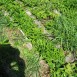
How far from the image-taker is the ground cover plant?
277 inches

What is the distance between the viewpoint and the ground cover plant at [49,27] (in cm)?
704

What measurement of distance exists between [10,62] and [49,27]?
6.59 feet

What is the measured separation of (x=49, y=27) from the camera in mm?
8305

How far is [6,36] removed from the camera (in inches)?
305

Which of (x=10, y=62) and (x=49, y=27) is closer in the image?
(x=10, y=62)

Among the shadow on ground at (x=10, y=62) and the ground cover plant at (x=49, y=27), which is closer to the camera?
the shadow on ground at (x=10, y=62)

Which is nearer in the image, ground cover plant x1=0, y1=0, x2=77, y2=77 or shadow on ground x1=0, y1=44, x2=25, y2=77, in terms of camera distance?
shadow on ground x1=0, y1=44, x2=25, y2=77

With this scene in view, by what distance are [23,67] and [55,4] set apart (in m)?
3.50

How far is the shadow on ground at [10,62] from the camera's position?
6.60 m

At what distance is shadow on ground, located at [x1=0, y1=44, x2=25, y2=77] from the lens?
21.7 feet

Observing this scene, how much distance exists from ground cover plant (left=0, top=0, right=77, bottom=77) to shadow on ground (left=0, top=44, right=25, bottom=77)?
0.58 ft

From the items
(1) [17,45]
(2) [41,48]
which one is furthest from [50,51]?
(1) [17,45]

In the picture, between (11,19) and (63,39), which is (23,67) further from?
(11,19)

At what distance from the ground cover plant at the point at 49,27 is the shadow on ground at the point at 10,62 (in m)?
0.18
